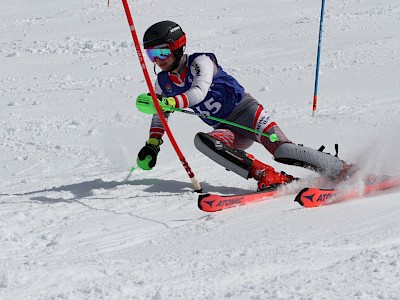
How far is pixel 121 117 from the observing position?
933 centimetres

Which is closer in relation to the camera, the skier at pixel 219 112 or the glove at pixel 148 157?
the skier at pixel 219 112

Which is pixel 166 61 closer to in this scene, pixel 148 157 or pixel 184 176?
pixel 148 157

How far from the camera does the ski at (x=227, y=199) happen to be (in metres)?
4.75

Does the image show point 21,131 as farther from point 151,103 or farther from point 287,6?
point 287,6

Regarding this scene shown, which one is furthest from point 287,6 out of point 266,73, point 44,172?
point 44,172

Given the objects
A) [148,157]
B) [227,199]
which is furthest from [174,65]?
[227,199]

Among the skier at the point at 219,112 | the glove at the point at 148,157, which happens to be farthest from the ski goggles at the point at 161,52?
the glove at the point at 148,157

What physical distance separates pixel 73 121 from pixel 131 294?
6020 millimetres

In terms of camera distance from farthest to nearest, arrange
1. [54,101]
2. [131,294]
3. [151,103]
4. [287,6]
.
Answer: [287,6], [54,101], [151,103], [131,294]

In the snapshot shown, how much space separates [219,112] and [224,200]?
127 cm

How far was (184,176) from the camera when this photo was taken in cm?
630

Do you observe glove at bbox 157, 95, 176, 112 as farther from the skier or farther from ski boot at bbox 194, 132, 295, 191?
ski boot at bbox 194, 132, 295, 191

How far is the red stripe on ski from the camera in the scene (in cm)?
475

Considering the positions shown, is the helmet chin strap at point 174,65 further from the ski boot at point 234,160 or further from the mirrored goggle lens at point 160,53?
the ski boot at point 234,160
